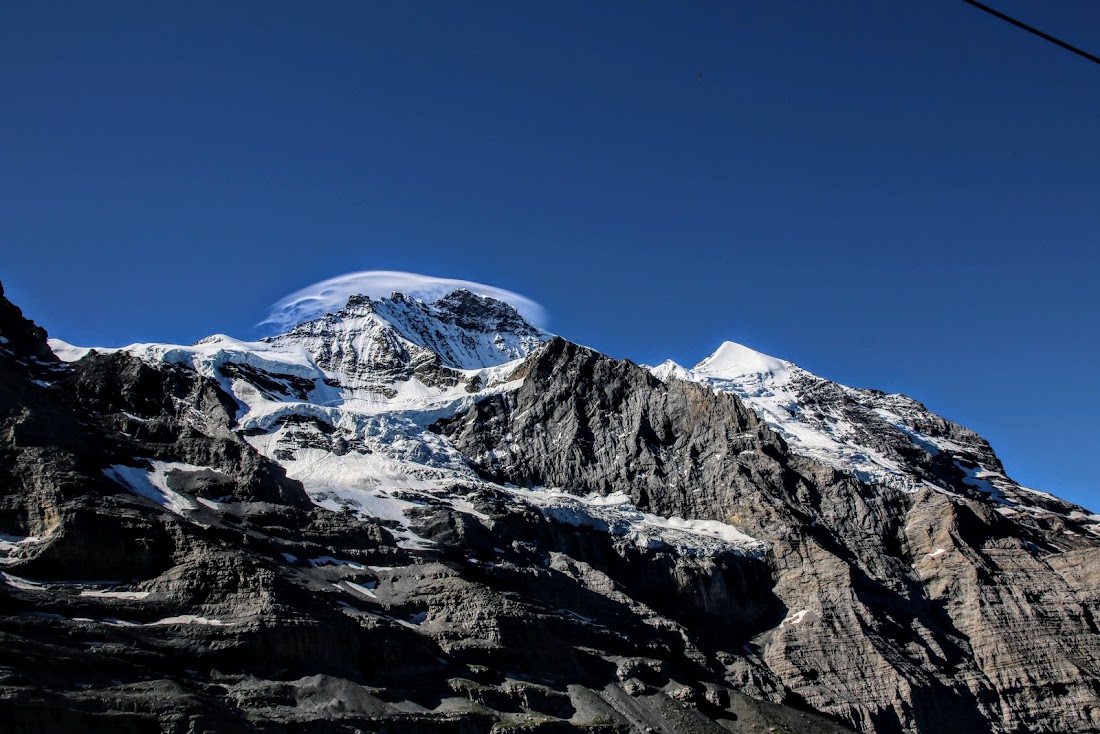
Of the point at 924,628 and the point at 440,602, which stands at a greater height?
the point at 924,628

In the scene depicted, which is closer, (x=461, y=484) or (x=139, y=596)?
(x=139, y=596)

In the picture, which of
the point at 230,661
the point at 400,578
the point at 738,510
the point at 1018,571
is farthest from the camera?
the point at 738,510

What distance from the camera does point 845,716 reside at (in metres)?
Result: 151

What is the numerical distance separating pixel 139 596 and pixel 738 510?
390 feet

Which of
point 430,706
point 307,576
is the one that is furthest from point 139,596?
point 430,706

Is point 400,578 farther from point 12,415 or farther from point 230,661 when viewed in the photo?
point 12,415

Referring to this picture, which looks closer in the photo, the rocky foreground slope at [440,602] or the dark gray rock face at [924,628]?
the rocky foreground slope at [440,602]

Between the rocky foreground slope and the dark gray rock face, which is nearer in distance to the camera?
the rocky foreground slope

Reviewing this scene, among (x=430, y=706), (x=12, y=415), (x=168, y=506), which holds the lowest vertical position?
(x=430, y=706)

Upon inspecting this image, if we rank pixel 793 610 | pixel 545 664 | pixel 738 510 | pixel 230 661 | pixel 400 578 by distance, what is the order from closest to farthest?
pixel 230 661, pixel 545 664, pixel 400 578, pixel 793 610, pixel 738 510

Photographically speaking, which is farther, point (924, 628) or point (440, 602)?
point (924, 628)

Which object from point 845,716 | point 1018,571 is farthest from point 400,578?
point 1018,571

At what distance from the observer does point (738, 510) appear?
200 meters

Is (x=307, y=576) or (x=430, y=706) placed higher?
(x=307, y=576)
